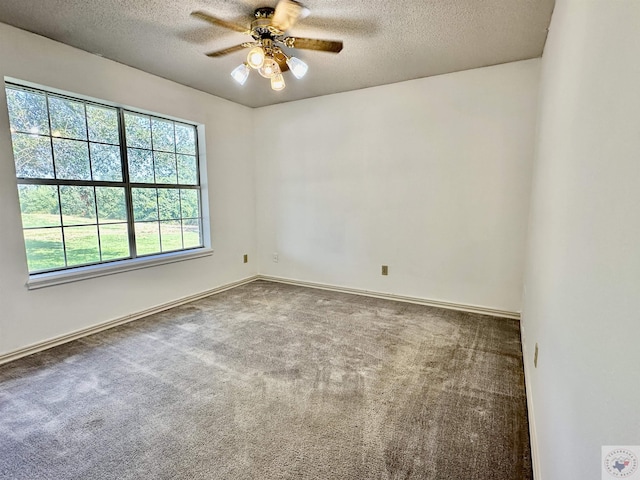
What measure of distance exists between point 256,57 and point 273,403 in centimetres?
225

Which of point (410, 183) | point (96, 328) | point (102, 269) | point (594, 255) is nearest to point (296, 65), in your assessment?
point (410, 183)

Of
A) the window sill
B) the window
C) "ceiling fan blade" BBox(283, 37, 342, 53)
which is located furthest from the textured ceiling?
the window sill

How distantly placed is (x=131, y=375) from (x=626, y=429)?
2609 millimetres

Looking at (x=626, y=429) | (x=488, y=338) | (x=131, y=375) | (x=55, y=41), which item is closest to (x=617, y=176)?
(x=626, y=429)

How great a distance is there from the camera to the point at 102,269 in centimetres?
306

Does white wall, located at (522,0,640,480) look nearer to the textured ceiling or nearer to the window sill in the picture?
the textured ceiling

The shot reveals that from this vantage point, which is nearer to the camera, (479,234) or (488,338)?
(488,338)

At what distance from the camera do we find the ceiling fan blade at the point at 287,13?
6.61 feet

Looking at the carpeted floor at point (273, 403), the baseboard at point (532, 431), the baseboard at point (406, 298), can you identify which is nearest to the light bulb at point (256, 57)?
the carpeted floor at point (273, 403)

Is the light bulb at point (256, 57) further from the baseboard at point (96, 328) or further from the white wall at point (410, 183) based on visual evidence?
the baseboard at point (96, 328)

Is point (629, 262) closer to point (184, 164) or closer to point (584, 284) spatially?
point (584, 284)

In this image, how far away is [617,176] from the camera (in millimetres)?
718

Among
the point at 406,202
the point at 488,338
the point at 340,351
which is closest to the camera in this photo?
the point at 340,351

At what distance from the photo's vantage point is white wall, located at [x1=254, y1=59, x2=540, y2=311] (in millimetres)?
3217
